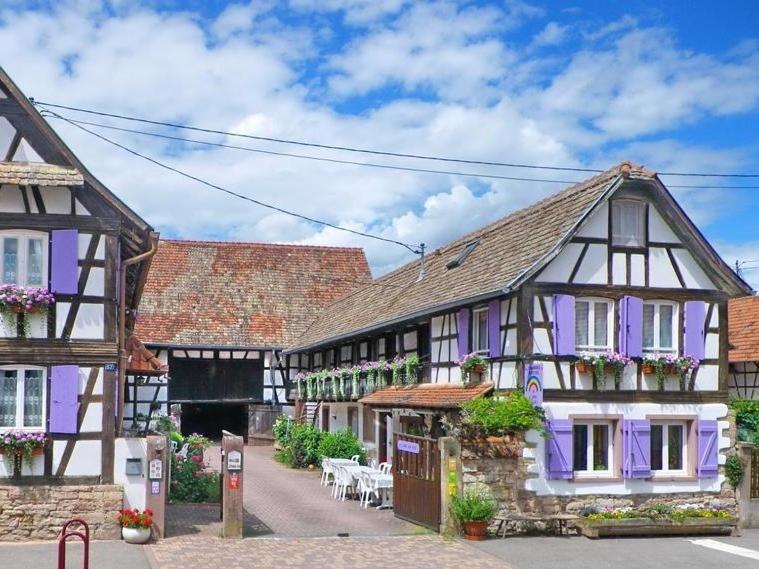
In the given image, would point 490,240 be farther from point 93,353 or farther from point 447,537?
point 93,353

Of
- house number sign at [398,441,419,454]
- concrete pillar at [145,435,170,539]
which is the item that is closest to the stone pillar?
house number sign at [398,441,419,454]

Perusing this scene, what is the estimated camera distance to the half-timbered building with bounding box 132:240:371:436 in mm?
38500

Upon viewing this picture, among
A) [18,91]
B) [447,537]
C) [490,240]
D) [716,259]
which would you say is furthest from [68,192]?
[716,259]

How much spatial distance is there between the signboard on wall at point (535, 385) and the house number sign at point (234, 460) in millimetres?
5565

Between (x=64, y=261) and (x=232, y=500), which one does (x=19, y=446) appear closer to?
(x=64, y=261)

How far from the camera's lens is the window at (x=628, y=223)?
795 inches

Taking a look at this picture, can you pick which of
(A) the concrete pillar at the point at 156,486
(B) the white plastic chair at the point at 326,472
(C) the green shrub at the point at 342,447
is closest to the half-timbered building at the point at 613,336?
(B) the white plastic chair at the point at 326,472

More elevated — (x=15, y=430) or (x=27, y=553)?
(x=15, y=430)

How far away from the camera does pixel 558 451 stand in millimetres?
18969

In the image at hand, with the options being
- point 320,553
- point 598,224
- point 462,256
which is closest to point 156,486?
point 320,553

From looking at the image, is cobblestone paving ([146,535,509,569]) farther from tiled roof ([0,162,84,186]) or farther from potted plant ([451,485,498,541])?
tiled roof ([0,162,84,186])

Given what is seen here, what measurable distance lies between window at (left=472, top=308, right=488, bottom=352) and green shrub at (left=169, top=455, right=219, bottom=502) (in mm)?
6657

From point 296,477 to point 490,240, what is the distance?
9.24 m

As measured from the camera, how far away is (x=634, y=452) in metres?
19.5
